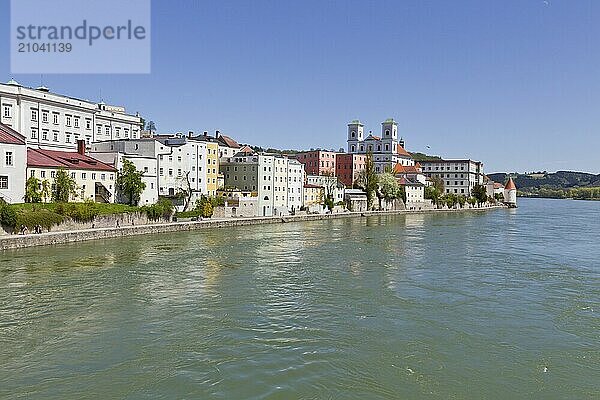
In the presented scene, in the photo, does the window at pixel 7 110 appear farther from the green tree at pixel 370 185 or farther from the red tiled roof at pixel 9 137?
the green tree at pixel 370 185

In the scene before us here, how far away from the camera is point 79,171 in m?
32.9

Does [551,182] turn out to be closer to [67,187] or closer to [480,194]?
[480,194]

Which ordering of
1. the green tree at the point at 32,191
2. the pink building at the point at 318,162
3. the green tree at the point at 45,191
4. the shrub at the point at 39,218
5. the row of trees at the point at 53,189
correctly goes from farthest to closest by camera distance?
the pink building at the point at 318,162 < the green tree at the point at 45,191 < the row of trees at the point at 53,189 < the green tree at the point at 32,191 < the shrub at the point at 39,218

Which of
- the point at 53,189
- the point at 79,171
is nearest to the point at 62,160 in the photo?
the point at 79,171

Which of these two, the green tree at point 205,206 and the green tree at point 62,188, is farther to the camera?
the green tree at point 205,206

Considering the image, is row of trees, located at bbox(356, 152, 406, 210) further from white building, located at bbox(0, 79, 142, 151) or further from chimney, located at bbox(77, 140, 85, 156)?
chimney, located at bbox(77, 140, 85, 156)

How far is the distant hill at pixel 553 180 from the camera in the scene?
173012mm

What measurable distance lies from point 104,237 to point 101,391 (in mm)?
20425

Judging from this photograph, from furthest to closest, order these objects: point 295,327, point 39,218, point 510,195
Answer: point 510,195, point 39,218, point 295,327

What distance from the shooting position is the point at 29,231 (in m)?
25.0

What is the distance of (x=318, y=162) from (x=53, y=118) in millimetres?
39670

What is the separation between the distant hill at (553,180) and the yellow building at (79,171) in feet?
502

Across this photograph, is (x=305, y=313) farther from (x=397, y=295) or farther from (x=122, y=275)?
(x=122, y=275)

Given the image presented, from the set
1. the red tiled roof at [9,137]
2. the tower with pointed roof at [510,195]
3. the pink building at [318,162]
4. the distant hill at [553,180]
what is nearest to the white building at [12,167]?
the red tiled roof at [9,137]
